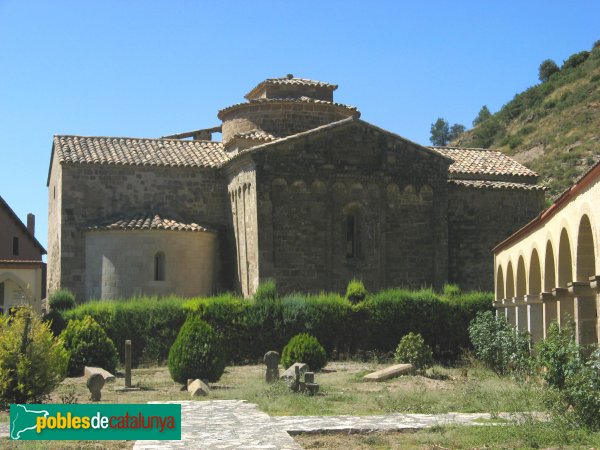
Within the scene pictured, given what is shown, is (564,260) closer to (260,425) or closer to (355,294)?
(260,425)

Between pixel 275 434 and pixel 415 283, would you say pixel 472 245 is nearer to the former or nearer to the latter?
pixel 415 283

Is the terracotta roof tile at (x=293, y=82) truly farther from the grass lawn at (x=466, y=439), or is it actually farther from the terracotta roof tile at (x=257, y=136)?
the grass lawn at (x=466, y=439)

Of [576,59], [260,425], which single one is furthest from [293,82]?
[576,59]

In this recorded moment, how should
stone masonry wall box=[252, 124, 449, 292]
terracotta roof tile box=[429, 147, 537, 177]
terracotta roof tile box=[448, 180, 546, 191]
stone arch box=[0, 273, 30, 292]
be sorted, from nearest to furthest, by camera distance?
1. stone arch box=[0, 273, 30, 292]
2. stone masonry wall box=[252, 124, 449, 292]
3. terracotta roof tile box=[448, 180, 546, 191]
4. terracotta roof tile box=[429, 147, 537, 177]

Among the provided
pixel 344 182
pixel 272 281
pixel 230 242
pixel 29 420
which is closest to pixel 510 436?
pixel 29 420

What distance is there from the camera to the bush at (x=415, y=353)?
22.9m

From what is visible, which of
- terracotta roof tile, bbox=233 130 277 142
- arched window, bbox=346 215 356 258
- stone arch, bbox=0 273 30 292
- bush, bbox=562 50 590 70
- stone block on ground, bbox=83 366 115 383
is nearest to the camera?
stone block on ground, bbox=83 366 115 383

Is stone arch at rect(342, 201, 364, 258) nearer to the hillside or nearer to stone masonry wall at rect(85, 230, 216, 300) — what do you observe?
stone masonry wall at rect(85, 230, 216, 300)

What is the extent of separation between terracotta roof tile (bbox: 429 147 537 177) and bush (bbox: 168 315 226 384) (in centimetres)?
1559

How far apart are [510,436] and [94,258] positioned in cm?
2038

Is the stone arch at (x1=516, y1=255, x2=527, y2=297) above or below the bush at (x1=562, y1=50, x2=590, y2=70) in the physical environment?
below

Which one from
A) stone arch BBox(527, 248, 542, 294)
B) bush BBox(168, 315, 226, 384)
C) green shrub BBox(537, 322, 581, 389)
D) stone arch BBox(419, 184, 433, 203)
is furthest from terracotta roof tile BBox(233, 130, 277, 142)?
green shrub BBox(537, 322, 581, 389)

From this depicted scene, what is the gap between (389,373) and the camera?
20922 millimetres

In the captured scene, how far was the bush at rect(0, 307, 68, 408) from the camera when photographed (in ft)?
49.8
